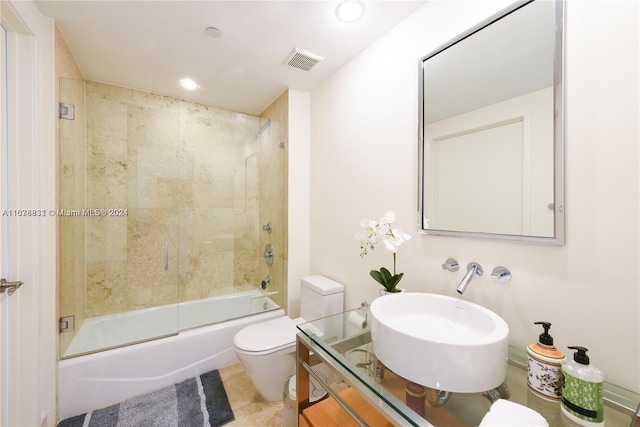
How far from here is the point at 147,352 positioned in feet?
5.62

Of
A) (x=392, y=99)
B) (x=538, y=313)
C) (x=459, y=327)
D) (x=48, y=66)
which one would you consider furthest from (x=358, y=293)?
(x=48, y=66)

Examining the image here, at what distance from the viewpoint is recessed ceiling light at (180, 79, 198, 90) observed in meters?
2.05

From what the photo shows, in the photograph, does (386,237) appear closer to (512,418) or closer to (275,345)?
(512,418)

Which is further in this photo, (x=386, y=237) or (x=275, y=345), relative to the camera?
(x=275, y=345)

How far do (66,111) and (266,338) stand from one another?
1917 mm

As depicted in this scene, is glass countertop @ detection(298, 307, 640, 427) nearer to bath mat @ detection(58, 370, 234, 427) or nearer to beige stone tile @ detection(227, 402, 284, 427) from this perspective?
beige stone tile @ detection(227, 402, 284, 427)

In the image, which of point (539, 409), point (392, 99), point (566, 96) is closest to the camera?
point (539, 409)

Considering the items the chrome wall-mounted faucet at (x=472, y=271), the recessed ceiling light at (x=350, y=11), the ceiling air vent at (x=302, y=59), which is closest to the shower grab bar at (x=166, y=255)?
the ceiling air vent at (x=302, y=59)

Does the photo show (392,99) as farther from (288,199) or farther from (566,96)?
(288,199)

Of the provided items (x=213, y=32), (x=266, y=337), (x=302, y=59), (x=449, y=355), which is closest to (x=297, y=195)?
(x=302, y=59)

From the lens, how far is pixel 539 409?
27.2 inches

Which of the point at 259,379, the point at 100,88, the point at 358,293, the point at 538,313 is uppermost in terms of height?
the point at 100,88

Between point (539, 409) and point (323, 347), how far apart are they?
25.6 inches

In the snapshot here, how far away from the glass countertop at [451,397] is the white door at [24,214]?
139cm
